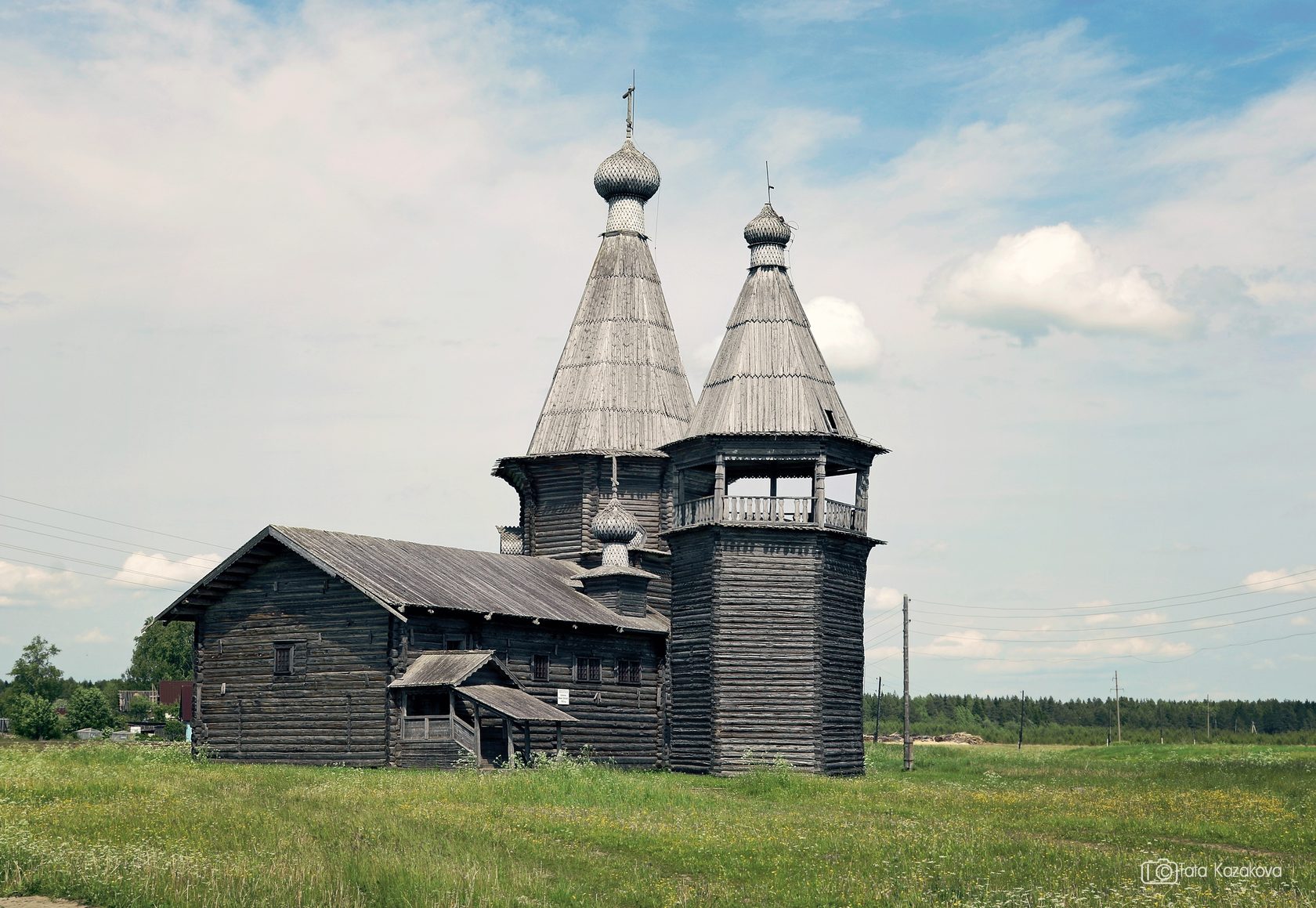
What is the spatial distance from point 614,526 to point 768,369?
22.1 feet

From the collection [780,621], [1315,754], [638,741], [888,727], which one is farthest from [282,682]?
[888,727]

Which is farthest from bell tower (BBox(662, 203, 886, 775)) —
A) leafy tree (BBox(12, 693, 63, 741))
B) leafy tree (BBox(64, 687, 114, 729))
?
leafy tree (BBox(64, 687, 114, 729))

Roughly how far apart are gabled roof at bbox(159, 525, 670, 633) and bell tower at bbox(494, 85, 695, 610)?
2.68 meters

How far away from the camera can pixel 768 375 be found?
130ft

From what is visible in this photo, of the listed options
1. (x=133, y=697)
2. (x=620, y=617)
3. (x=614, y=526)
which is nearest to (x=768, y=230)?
(x=614, y=526)

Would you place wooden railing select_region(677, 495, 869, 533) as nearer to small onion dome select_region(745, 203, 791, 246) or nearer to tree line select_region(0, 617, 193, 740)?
small onion dome select_region(745, 203, 791, 246)

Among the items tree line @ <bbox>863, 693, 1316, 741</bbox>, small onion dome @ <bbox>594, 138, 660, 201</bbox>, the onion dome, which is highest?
small onion dome @ <bbox>594, 138, 660, 201</bbox>

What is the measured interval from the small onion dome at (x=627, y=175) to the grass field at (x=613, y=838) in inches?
928

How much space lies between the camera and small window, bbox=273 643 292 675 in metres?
36.2

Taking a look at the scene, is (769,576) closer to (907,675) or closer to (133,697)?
(907,675)

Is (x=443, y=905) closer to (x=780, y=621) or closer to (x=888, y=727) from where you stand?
(x=780, y=621)

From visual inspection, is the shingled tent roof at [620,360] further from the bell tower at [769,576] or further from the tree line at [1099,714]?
the tree line at [1099,714]

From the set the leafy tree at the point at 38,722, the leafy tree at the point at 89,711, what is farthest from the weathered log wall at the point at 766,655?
the leafy tree at the point at 89,711

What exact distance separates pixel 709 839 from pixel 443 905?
21.2 ft
